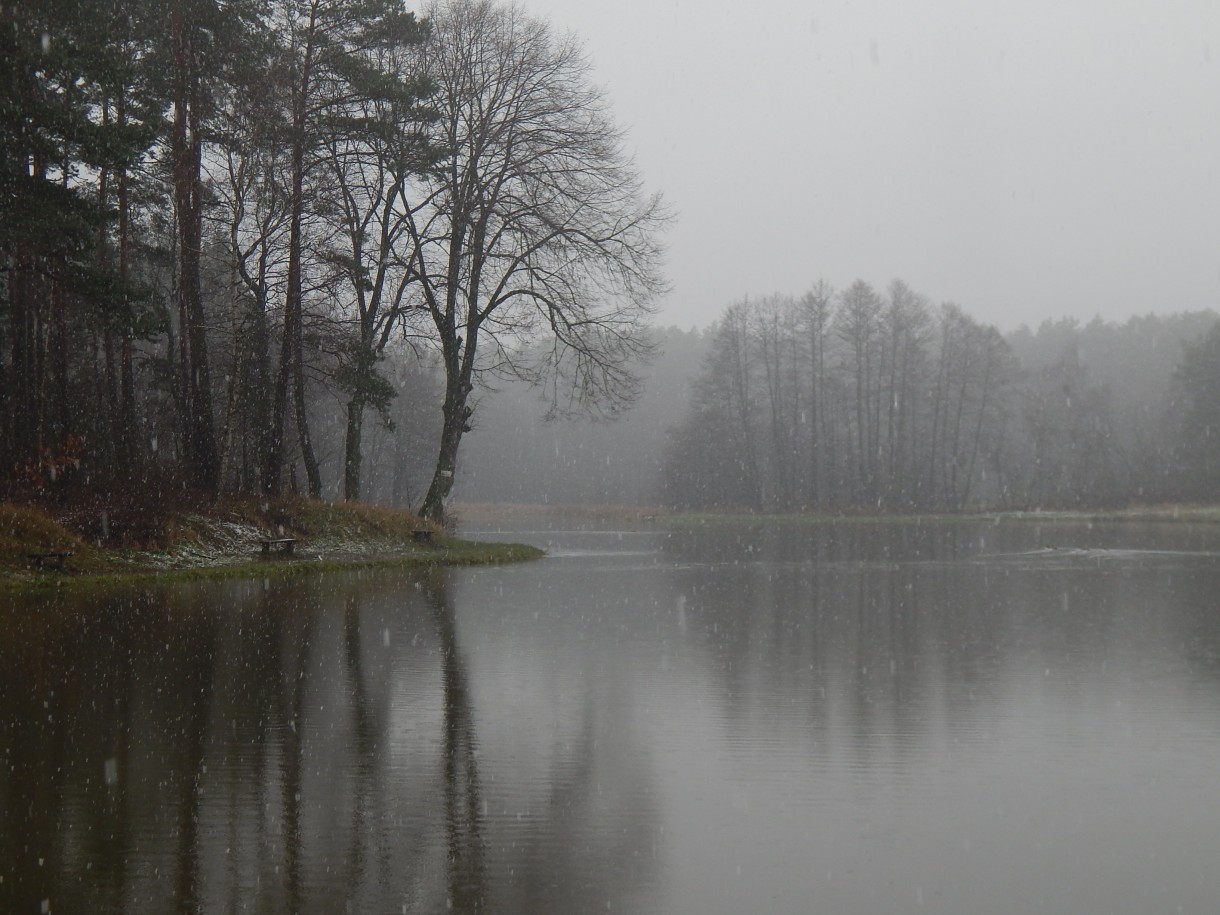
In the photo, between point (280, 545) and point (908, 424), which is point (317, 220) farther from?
point (908, 424)

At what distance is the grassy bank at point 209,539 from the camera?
61.8 ft

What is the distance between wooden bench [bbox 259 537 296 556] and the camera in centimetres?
Answer: 2367

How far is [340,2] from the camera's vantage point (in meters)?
29.9

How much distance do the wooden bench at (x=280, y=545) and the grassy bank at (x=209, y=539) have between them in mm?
164

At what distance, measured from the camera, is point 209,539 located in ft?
75.6

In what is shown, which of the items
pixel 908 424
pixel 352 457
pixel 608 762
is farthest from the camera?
pixel 908 424

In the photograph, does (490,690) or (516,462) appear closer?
(490,690)

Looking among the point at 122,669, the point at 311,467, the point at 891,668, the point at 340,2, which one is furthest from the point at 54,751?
the point at 340,2

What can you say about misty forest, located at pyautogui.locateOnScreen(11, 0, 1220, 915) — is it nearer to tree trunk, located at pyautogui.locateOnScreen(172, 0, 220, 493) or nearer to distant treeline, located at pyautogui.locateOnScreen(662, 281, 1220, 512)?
tree trunk, located at pyautogui.locateOnScreen(172, 0, 220, 493)

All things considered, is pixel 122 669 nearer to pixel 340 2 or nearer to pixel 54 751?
pixel 54 751

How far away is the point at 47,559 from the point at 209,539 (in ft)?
15.0

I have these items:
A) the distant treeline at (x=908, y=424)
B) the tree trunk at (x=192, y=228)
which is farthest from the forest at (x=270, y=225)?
the distant treeline at (x=908, y=424)

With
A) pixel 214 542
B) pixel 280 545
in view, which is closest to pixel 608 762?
pixel 214 542

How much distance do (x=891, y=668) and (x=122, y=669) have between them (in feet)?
23.2
